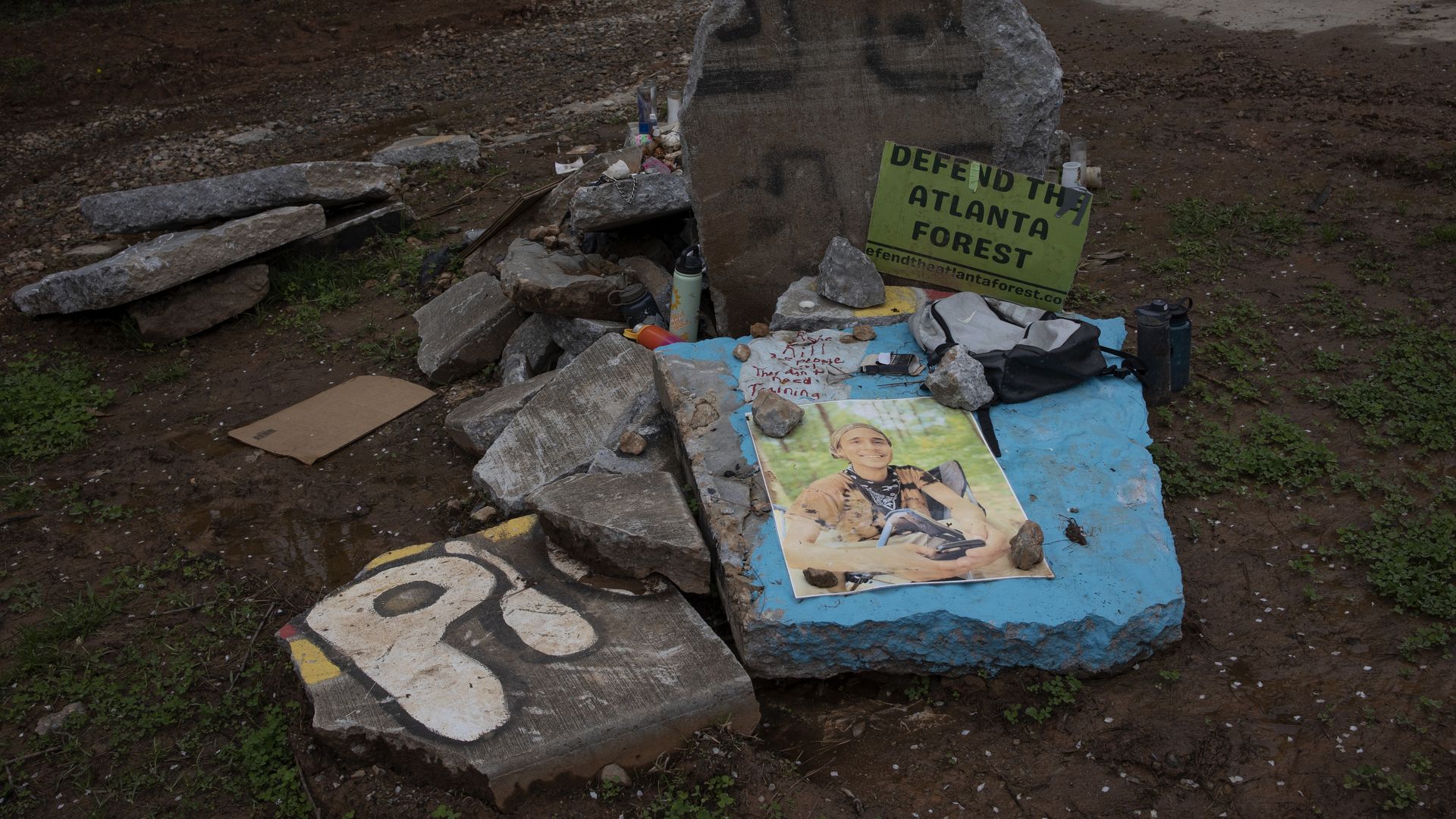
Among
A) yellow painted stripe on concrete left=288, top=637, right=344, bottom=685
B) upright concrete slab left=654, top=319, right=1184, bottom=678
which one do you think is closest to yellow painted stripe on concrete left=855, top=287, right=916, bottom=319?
upright concrete slab left=654, top=319, right=1184, bottom=678

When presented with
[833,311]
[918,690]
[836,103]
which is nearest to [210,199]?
[836,103]

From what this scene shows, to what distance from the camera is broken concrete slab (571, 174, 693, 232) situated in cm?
498

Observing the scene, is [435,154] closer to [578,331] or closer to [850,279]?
[578,331]

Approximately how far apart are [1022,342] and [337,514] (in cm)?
307

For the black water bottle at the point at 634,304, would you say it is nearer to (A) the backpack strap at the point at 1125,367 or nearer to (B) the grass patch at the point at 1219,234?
(A) the backpack strap at the point at 1125,367

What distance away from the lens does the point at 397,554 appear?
3.50m

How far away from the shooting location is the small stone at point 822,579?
3031 millimetres

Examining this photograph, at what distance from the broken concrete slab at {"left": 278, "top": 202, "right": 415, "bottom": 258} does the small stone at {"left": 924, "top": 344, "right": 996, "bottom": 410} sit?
4.33 m

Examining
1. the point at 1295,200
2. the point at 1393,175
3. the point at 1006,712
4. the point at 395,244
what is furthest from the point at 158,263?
the point at 1393,175

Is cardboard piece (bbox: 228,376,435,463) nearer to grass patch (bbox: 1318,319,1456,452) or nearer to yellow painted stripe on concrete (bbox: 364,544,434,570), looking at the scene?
yellow painted stripe on concrete (bbox: 364,544,434,570)

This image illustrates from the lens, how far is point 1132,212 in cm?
608

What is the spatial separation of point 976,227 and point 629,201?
1.81 metres

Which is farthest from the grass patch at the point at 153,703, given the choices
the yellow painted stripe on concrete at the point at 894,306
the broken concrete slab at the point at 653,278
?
the yellow painted stripe on concrete at the point at 894,306

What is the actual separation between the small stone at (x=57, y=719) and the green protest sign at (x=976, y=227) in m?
3.77
